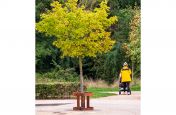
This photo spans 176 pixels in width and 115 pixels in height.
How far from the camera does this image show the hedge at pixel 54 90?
17766mm

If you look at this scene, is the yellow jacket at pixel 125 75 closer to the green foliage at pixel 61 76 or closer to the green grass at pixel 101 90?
the green grass at pixel 101 90

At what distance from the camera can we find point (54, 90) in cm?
1777

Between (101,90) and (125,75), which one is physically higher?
(125,75)

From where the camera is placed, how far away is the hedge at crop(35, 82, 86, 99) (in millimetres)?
17766

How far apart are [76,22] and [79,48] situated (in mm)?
666

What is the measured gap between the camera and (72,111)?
12922 millimetres

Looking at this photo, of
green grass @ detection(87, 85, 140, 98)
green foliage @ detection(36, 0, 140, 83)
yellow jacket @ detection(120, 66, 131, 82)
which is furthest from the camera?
green foliage @ detection(36, 0, 140, 83)

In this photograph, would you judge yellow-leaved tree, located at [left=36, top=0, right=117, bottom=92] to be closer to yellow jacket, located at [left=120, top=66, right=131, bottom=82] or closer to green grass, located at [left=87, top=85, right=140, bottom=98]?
green grass, located at [left=87, top=85, right=140, bottom=98]

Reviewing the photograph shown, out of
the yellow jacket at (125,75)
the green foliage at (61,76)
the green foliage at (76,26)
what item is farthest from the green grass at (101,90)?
the green foliage at (76,26)

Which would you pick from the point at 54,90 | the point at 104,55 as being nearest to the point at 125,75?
the point at 54,90

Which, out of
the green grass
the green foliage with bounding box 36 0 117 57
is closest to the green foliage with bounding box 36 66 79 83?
the green grass

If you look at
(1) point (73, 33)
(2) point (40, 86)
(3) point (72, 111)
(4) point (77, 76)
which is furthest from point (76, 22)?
(4) point (77, 76)

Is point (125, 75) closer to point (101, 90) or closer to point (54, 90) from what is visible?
point (101, 90)
